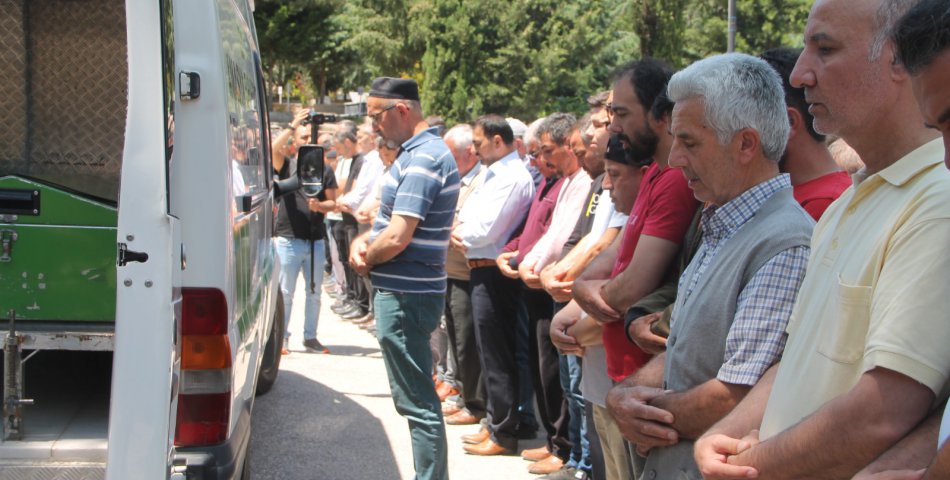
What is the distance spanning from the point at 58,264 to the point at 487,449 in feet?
10.7

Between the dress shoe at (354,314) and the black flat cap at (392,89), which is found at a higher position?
the black flat cap at (392,89)

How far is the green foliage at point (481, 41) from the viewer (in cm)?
4212

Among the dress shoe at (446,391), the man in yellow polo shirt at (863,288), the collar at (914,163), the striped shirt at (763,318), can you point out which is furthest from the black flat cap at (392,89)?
the collar at (914,163)

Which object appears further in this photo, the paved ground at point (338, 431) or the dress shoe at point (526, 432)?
the dress shoe at point (526, 432)

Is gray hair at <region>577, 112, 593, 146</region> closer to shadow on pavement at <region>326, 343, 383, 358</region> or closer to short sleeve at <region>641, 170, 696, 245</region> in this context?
short sleeve at <region>641, 170, 696, 245</region>

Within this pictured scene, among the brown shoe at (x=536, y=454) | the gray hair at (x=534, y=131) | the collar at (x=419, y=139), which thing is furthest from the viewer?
the gray hair at (x=534, y=131)

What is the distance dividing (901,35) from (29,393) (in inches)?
157

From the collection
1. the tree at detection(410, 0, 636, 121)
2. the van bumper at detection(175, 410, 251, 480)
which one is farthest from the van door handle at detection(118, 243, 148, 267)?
the tree at detection(410, 0, 636, 121)

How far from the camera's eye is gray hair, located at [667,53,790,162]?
261 cm

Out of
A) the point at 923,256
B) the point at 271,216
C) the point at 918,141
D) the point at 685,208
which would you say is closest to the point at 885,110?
the point at 918,141

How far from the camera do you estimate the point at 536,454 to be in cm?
627

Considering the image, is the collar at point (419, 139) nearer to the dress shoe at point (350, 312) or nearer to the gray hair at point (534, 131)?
the gray hair at point (534, 131)

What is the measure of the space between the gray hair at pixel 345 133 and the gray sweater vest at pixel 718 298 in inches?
396

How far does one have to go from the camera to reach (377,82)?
205 inches
